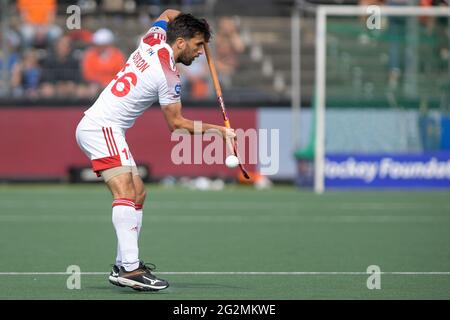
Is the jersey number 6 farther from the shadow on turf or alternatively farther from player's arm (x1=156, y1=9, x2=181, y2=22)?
the shadow on turf

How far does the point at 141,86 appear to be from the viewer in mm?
8148

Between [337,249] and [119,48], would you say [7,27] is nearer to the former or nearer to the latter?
[119,48]

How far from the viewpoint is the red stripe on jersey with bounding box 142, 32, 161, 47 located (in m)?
8.25

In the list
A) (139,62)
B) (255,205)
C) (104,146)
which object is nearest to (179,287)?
(104,146)

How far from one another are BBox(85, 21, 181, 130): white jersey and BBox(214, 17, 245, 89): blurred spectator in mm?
14123

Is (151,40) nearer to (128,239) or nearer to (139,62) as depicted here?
(139,62)

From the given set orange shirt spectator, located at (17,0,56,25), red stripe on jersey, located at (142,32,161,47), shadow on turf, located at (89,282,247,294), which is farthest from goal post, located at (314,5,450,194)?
red stripe on jersey, located at (142,32,161,47)

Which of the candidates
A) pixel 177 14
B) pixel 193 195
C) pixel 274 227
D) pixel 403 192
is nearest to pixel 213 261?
pixel 177 14

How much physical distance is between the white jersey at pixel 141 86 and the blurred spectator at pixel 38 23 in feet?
47.1

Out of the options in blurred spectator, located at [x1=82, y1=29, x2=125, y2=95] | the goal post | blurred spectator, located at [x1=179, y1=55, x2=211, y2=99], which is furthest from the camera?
blurred spectator, located at [x1=179, y1=55, x2=211, y2=99]

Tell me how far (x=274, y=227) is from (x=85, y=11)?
10.2 metres

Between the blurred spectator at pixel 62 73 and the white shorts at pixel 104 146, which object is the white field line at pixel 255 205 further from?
the white shorts at pixel 104 146

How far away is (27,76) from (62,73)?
26.6 inches

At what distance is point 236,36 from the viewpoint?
76.0 ft
